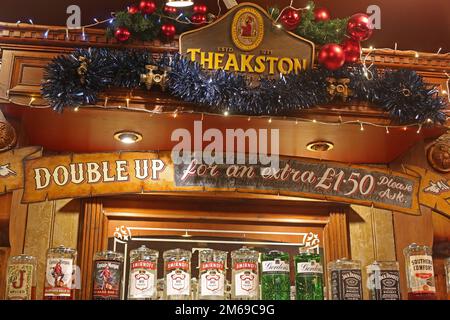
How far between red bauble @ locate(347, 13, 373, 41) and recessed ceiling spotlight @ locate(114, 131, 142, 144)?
1.01 metres

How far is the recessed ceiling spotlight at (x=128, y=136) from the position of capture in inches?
104

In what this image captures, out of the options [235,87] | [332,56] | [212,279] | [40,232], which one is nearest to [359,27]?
[332,56]

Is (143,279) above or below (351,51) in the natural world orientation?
below

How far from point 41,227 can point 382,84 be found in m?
1.62

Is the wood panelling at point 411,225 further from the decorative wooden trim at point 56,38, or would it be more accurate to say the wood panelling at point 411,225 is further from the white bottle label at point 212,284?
the decorative wooden trim at point 56,38

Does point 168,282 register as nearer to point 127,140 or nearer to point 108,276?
point 108,276

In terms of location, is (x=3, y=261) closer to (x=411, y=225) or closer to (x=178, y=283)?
(x=178, y=283)

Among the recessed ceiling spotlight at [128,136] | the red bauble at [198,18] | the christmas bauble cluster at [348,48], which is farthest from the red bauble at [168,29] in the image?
the christmas bauble cluster at [348,48]

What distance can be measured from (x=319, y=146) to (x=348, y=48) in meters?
0.46

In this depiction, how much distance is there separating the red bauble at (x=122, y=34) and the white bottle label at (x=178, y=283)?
1.00 metres

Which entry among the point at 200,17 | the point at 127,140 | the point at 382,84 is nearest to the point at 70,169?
the point at 127,140

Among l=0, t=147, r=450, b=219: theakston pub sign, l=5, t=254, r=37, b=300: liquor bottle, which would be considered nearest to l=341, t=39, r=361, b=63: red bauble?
l=0, t=147, r=450, b=219: theakston pub sign

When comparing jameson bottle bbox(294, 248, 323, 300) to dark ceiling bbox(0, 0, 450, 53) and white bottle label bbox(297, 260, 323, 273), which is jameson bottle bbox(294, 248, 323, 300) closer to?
white bottle label bbox(297, 260, 323, 273)

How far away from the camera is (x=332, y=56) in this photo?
8.27ft
